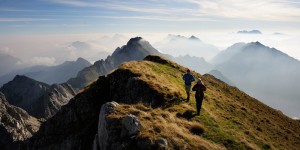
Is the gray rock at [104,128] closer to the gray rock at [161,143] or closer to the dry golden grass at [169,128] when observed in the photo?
the dry golden grass at [169,128]

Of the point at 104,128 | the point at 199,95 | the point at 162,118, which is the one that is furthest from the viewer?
the point at 199,95

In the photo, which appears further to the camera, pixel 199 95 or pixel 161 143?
pixel 199 95

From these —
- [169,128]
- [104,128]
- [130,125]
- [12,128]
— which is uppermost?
[130,125]

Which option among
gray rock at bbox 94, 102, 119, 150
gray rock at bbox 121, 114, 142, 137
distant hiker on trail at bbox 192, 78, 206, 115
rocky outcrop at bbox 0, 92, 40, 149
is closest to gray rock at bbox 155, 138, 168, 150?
gray rock at bbox 121, 114, 142, 137

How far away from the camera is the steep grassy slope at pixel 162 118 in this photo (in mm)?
24609

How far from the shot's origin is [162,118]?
2608 cm

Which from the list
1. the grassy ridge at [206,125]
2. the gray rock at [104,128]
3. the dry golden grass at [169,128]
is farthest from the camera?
the gray rock at [104,128]

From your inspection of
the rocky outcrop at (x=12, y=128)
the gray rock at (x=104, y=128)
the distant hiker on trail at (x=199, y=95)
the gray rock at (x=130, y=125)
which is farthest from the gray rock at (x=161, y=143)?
the rocky outcrop at (x=12, y=128)

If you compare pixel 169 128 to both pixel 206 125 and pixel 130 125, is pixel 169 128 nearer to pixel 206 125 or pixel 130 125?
pixel 130 125

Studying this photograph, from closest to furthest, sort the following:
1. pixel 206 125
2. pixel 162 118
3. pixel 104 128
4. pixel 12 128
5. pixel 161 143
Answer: pixel 161 143 < pixel 104 128 < pixel 162 118 < pixel 206 125 < pixel 12 128

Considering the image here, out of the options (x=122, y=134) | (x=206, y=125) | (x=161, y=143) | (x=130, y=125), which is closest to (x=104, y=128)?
(x=122, y=134)

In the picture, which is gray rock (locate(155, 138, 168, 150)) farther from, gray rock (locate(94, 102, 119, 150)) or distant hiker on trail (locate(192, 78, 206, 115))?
distant hiker on trail (locate(192, 78, 206, 115))

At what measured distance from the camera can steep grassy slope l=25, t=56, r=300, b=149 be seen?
2461cm

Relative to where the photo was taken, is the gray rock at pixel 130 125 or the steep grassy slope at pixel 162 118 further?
the steep grassy slope at pixel 162 118
